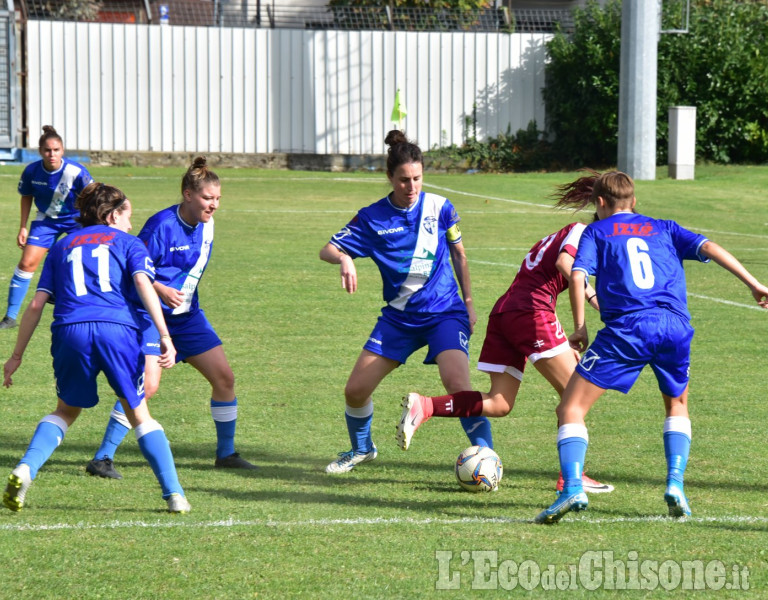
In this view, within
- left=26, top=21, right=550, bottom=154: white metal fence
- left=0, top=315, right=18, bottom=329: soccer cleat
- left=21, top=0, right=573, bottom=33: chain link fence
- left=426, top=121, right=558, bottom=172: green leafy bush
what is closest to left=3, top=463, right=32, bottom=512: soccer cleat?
left=0, top=315, right=18, bottom=329: soccer cleat

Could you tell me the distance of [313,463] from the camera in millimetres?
6648

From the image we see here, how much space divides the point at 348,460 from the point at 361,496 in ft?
1.99

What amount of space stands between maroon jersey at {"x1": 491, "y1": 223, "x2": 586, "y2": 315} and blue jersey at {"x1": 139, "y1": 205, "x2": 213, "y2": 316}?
1774 mm

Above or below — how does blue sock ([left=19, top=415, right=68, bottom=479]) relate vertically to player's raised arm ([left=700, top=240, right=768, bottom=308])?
below

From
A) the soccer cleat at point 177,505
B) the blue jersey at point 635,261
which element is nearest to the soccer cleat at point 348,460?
the soccer cleat at point 177,505

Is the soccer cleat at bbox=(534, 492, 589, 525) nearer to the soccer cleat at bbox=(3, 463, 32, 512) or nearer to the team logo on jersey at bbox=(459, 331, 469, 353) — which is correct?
the team logo on jersey at bbox=(459, 331, 469, 353)

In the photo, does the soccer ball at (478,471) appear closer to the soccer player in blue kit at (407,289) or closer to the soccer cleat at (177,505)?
the soccer player in blue kit at (407,289)

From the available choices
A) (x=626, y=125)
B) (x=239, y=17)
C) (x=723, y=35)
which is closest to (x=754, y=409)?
(x=626, y=125)

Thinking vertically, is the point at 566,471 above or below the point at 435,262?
below

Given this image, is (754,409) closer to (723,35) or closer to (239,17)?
(723,35)

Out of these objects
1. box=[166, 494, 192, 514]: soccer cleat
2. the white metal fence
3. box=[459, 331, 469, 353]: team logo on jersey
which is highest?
the white metal fence

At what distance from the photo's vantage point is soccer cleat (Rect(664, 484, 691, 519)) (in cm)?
527

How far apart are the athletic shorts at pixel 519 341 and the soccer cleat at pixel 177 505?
70.3 inches

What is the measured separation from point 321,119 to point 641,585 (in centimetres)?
2687
